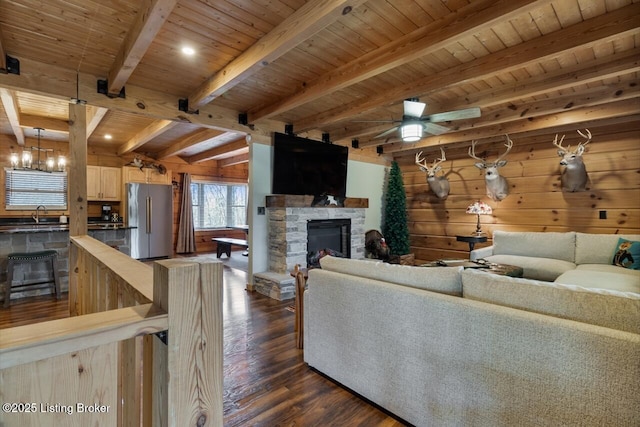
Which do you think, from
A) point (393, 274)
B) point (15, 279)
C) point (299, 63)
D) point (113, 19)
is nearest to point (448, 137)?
point (299, 63)

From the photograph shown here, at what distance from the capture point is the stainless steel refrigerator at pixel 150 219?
6766 mm

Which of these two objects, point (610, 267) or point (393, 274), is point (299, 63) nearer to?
point (393, 274)

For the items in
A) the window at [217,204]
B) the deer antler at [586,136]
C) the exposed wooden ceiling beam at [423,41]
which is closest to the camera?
the exposed wooden ceiling beam at [423,41]

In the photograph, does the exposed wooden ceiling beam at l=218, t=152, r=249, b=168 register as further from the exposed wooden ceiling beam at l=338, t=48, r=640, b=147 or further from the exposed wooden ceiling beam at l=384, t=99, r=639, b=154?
the exposed wooden ceiling beam at l=384, t=99, r=639, b=154

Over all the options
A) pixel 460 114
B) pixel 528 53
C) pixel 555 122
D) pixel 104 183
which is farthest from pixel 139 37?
pixel 104 183

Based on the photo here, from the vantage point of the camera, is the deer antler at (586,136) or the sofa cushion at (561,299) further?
the deer antler at (586,136)

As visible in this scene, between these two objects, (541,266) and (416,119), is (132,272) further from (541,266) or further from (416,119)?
(541,266)

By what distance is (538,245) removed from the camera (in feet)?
14.3

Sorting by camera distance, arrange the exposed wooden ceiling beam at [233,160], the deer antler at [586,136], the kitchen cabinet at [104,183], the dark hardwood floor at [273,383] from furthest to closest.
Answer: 1. the exposed wooden ceiling beam at [233,160]
2. the kitchen cabinet at [104,183]
3. the deer antler at [586,136]
4. the dark hardwood floor at [273,383]

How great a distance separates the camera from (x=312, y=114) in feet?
14.8

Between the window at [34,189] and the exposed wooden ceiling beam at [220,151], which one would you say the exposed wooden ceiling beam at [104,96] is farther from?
the window at [34,189]

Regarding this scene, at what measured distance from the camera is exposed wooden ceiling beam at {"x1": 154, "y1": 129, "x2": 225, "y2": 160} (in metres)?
5.34

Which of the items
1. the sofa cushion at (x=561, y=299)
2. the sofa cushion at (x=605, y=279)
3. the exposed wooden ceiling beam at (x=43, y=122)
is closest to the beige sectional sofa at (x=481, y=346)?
the sofa cushion at (x=561, y=299)

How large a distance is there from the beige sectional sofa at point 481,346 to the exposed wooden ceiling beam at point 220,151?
15.2ft
